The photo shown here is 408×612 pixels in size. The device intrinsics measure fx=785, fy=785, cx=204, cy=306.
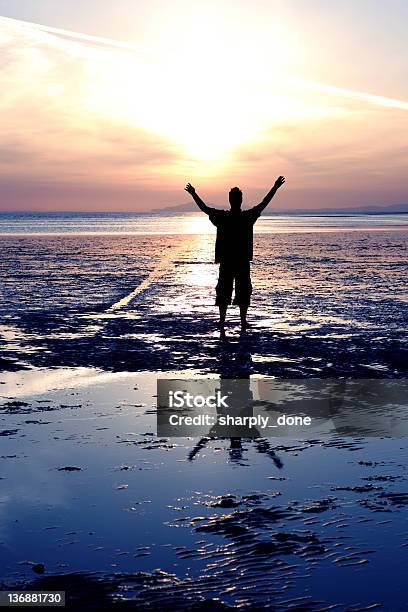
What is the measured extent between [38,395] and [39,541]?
364cm

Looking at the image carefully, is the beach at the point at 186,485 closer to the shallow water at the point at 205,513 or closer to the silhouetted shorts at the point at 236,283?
the shallow water at the point at 205,513

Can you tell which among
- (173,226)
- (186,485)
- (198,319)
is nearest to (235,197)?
(198,319)

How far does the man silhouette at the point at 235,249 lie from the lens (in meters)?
11.7

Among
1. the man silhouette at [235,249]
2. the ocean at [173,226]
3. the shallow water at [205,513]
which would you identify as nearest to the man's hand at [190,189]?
the man silhouette at [235,249]

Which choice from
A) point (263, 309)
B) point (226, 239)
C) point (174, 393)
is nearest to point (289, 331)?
point (226, 239)

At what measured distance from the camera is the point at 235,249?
38.5 feet

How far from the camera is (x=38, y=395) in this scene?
7469 mm

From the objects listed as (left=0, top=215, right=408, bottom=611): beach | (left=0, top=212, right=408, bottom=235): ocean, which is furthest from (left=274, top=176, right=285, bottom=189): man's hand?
(left=0, top=212, right=408, bottom=235): ocean

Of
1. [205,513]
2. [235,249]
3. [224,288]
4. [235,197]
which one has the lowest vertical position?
[205,513]

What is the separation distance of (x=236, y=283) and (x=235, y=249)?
0.52 meters

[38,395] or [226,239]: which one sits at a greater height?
[226,239]

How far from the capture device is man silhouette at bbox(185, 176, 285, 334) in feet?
38.3

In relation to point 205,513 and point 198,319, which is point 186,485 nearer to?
point 205,513

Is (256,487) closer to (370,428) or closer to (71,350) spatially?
(370,428)
